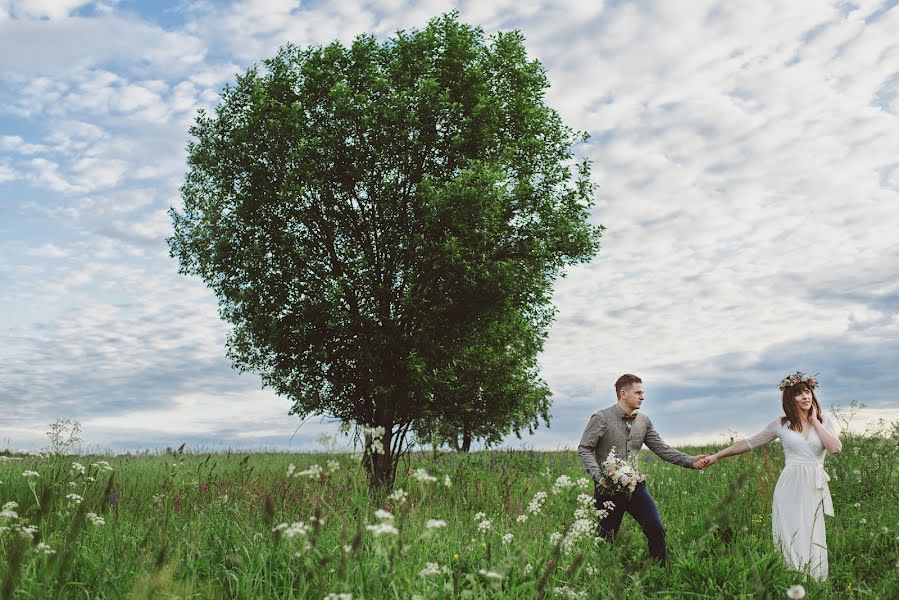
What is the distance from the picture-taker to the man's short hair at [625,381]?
8.78 m

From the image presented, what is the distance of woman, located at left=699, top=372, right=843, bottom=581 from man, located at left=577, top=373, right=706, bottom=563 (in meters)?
0.79

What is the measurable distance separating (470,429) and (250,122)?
31.9ft

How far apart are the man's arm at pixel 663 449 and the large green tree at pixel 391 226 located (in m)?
6.89

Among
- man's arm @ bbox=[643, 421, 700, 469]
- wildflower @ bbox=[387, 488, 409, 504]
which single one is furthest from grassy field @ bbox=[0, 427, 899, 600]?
man's arm @ bbox=[643, 421, 700, 469]

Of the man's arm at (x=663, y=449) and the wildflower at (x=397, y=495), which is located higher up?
the man's arm at (x=663, y=449)

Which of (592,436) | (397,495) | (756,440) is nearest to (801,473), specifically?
(756,440)

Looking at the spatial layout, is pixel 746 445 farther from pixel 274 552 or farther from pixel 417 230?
pixel 417 230

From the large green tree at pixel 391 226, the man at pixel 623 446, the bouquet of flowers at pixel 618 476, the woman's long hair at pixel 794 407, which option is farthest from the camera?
the large green tree at pixel 391 226

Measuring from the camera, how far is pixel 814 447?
8.82 metres

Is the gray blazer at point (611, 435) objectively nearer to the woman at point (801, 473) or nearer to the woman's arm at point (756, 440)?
the woman's arm at point (756, 440)

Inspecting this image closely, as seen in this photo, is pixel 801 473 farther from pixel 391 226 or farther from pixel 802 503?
pixel 391 226

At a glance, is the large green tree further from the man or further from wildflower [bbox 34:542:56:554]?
wildflower [bbox 34:542:56:554]

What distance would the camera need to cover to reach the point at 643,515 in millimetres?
8344

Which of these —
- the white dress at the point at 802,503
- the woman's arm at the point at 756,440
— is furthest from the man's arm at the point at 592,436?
the white dress at the point at 802,503
